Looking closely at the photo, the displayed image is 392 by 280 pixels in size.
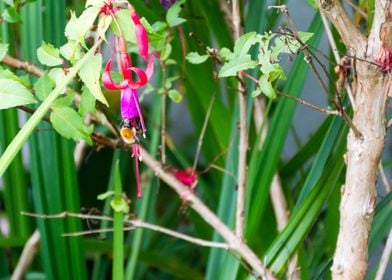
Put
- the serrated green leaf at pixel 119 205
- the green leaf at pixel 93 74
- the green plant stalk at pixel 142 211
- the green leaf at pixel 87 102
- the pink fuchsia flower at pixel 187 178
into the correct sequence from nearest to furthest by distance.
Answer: the green leaf at pixel 93 74
the green leaf at pixel 87 102
the serrated green leaf at pixel 119 205
the pink fuchsia flower at pixel 187 178
the green plant stalk at pixel 142 211

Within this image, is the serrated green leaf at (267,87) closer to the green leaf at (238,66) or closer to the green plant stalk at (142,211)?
→ the green leaf at (238,66)

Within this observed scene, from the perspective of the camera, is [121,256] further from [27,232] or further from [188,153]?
[188,153]

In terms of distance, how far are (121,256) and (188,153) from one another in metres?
1.03

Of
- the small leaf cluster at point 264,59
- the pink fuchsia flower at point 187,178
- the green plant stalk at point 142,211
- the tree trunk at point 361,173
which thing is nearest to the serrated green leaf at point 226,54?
the small leaf cluster at point 264,59

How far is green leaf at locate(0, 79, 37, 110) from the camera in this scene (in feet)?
1.76

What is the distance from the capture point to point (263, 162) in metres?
0.94

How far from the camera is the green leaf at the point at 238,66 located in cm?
65

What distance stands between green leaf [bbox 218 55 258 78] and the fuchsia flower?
0.31ft

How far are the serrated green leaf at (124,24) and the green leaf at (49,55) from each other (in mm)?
138

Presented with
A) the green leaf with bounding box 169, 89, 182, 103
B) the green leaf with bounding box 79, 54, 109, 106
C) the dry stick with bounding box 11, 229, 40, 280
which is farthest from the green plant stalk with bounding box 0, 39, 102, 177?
the dry stick with bounding box 11, 229, 40, 280

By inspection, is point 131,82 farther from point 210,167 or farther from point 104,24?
point 210,167

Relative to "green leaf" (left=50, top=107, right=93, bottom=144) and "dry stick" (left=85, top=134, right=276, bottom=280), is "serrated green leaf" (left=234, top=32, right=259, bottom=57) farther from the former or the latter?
"dry stick" (left=85, top=134, right=276, bottom=280)

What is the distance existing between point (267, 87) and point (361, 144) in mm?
98

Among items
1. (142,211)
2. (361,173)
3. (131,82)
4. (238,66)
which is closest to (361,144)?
(361,173)
